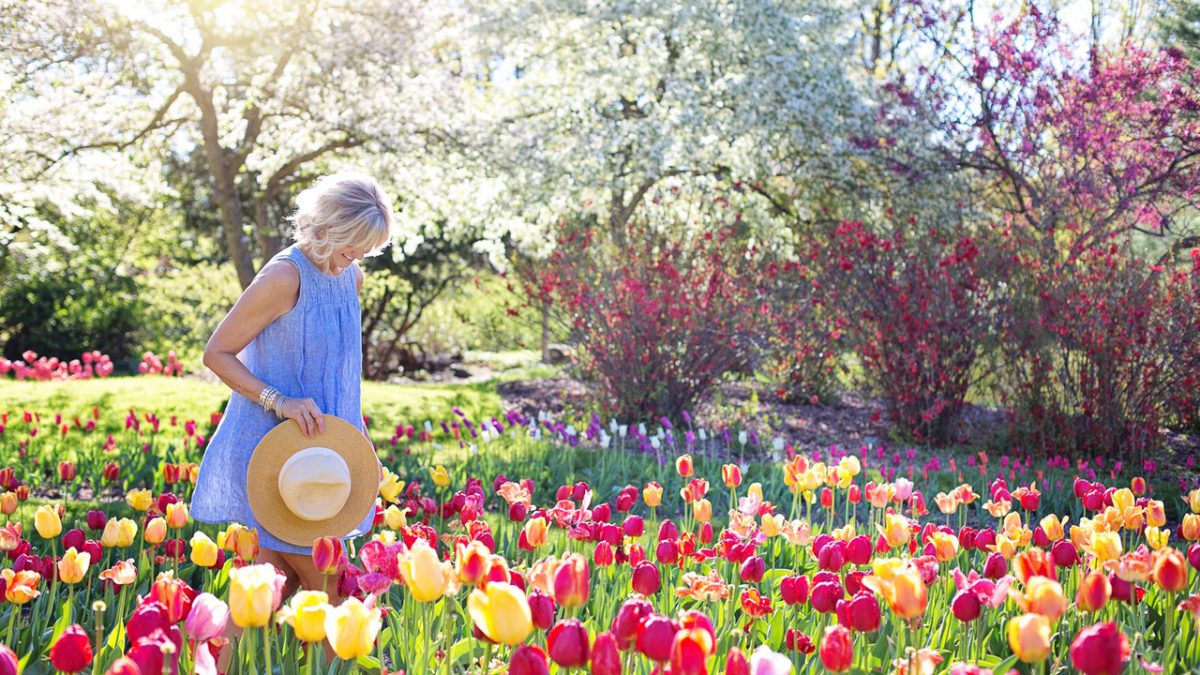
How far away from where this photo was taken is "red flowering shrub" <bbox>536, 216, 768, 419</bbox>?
23.4ft

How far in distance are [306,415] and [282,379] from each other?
23cm

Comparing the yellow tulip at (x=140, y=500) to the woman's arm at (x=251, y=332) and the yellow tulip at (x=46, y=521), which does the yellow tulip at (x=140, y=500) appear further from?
the woman's arm at (x=251, y=332)

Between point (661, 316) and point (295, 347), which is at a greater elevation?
point (661, 316)

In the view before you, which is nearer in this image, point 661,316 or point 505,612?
point 505,612

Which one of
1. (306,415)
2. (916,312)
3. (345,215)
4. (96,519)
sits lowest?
(96,519)

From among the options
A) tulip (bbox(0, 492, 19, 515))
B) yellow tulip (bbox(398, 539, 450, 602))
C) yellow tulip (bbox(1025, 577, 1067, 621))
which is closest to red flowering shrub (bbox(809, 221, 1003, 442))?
tulip (bbox(0, 492, 19, 515))

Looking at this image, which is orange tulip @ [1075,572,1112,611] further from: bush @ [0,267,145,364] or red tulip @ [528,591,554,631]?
bush @ [0,267,145,364]

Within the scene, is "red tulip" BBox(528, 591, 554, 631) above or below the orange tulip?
below

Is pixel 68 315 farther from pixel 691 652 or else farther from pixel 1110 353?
pixel 691 652

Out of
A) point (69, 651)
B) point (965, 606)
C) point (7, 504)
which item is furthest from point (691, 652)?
point (7, 504)

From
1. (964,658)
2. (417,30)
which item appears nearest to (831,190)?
(417,30)

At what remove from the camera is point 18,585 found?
1953 millimetres

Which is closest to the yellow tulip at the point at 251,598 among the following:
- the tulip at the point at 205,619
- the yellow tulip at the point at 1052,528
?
the tulip at the point at 205,619

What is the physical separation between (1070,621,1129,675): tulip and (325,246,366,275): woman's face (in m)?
1.82
